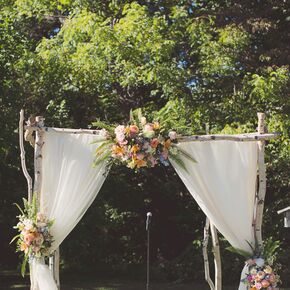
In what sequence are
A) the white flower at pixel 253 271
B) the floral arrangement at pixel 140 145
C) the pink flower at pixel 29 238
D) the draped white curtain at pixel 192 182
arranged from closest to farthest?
1. the white flower at pixel 253 271
2. the floral arrangement at pixel 140 145
3. the draped white curtain at pixel 192 182
4. the pink flower at pixel 29 238

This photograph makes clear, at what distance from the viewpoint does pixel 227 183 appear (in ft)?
22.6

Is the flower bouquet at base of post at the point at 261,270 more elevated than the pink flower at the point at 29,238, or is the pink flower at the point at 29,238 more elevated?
the pink flower at the point at 29,238

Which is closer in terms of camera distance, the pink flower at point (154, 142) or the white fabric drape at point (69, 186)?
the pink flower at point (154, 142)

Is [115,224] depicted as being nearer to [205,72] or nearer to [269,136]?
[205,72]

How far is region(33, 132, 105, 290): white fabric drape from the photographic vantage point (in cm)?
711

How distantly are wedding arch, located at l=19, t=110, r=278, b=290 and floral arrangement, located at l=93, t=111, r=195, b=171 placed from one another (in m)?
0.14

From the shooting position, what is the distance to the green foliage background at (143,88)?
40.3ft

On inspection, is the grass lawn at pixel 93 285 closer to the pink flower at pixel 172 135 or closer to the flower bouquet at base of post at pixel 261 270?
the flower bouquet at base of post at pixel 261 270

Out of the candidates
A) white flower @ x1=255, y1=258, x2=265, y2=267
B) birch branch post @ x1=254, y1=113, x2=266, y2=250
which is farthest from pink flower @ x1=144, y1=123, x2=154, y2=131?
white flower @ x1=255, y1=258, x2=265, y2=267

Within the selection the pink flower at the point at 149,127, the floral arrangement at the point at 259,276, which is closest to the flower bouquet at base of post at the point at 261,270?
the floral arrangement at the point at 259,276

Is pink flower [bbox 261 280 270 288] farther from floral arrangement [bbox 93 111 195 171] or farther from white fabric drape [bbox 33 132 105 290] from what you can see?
white fabric drape [bbox 33 132 105 290]

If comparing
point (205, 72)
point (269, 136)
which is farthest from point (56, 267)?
point (205, 72)

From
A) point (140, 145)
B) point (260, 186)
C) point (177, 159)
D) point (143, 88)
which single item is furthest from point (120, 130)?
point (143, 88)

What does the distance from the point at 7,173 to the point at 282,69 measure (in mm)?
5697
